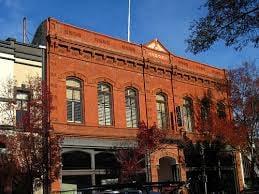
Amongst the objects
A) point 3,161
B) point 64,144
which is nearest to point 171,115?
point 64,144

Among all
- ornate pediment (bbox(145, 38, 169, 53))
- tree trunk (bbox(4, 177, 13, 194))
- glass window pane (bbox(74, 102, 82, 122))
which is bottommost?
tree trunk (bbox(4, 177, 13, 194))

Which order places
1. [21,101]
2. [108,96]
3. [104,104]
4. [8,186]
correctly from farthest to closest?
[108,96], [104,104], [21,101], [8,186]

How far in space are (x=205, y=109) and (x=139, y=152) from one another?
11145 millimetres

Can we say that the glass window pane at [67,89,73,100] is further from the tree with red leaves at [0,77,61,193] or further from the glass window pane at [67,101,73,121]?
the tree with red leaves at [0,77,61,193]

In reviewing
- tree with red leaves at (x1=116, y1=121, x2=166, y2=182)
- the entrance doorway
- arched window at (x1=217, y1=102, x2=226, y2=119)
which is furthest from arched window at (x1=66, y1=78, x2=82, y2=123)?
arched window at (x1=217, y1=102, x2=226, y2=119)

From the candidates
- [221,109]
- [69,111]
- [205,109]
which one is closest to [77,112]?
[69,111]

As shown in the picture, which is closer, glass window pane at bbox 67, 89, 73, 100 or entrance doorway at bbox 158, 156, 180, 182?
glass window pane at bbox 67, 89, 73, 100

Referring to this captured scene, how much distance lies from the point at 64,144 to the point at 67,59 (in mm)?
4988

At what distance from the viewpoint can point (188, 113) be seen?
36.3 m

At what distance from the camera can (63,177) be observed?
26719 mm

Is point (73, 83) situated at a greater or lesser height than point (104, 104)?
greater

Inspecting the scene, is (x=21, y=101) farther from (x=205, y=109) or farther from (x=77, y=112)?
(x=205, y=109)

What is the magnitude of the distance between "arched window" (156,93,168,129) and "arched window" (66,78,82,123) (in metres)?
6.98

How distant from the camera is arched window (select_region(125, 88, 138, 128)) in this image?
31266mm
